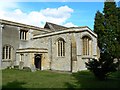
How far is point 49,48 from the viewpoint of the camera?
2927 centimetres

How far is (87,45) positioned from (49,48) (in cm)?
563

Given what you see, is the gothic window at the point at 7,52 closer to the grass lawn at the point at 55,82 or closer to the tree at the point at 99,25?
the grass lawn at the point at 55,82

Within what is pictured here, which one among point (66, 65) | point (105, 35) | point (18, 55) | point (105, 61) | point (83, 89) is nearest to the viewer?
point (83, 89)

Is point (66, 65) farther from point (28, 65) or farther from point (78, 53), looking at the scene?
point (28, 65)

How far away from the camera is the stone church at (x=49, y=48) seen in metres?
26.7

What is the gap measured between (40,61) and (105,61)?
47.5 feet

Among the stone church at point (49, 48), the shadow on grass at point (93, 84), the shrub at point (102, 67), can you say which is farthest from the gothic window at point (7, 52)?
the shadow on grass at point (93, 84)

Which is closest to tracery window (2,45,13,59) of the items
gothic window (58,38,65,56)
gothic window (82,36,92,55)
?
gothic window (58,38,65,56)

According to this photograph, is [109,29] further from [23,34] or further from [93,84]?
[93,84]

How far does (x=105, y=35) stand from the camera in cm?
3897

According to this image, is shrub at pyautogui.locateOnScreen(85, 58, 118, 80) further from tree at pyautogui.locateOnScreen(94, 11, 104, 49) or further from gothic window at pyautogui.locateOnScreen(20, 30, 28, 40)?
tree at pyautogui.locateOnScreen(94, 11, 104, 49)

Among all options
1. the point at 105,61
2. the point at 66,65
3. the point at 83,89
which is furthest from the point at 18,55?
the point at 83,89

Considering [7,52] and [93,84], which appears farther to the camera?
[7,52]

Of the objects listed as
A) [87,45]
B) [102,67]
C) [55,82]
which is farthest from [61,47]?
[55,82]
